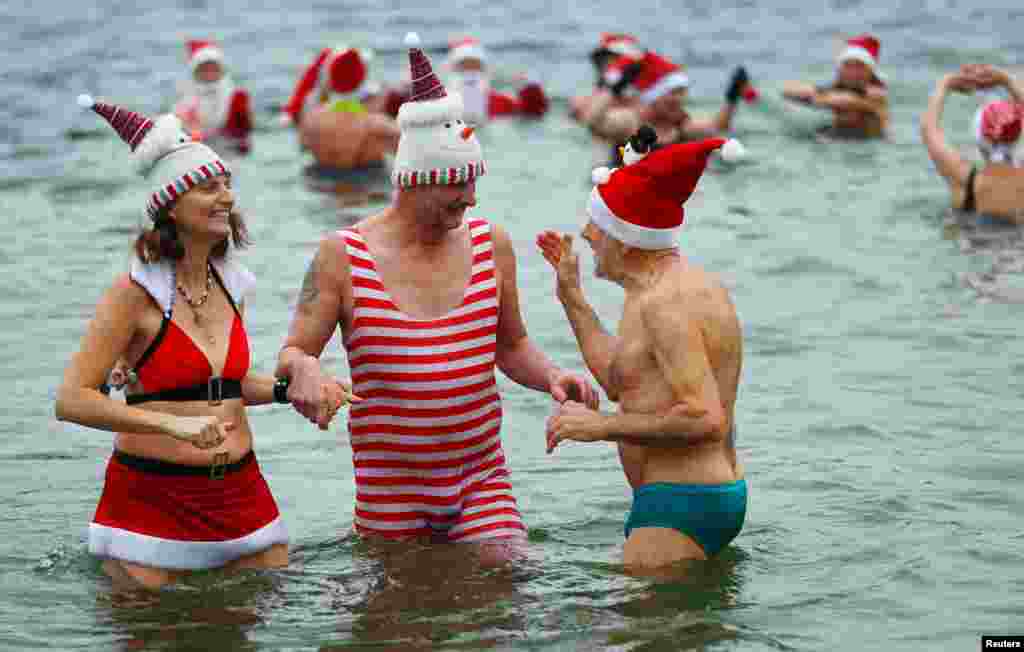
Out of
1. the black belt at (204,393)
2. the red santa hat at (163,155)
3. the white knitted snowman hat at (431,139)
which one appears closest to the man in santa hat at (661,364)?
the white knitted snowman hat at (431,139)

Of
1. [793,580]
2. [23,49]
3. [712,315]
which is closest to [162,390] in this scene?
[712,315]

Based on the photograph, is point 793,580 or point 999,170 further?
point 999,170

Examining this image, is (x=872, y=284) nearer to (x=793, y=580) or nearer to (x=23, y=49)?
(x=793, y=580)

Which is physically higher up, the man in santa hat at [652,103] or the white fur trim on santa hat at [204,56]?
the white fur trim on santa hat at [204,56]

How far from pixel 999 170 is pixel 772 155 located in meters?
5.31

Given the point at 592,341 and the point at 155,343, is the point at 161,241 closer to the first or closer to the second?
the point at 155,343

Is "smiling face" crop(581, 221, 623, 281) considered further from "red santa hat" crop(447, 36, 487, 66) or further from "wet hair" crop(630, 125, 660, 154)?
"red santa hat" crop(447, 36, 487, 66)

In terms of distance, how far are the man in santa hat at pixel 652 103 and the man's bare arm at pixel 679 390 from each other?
370 inches

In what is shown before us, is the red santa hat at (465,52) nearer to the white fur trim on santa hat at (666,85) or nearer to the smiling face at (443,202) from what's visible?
the white fur trim on santa hat at (666,85)

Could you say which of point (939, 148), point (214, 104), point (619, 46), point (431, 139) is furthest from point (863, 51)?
point (431, 139)

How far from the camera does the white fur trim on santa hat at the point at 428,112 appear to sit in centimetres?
727

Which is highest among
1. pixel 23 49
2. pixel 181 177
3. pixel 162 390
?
pixel 23 49

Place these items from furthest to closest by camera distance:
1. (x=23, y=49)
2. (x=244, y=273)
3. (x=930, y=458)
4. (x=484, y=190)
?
(x=23, y=49), (x=484, y=190), (x=930, y=458), (x=244, y=273)

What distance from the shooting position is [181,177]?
275 inches
